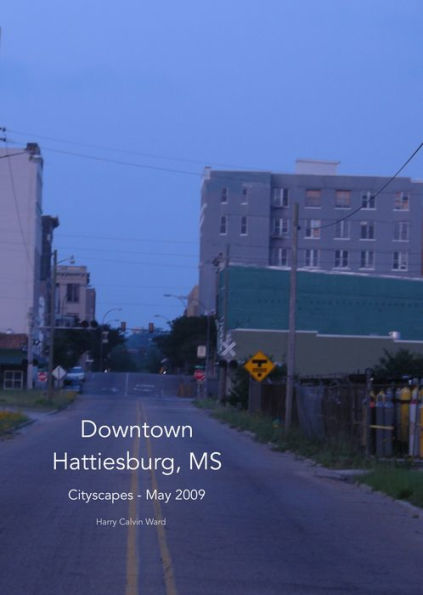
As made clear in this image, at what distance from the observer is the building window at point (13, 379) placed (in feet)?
282

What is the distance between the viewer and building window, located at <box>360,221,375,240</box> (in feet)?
325

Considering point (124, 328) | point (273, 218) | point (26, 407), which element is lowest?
point (26, 407)

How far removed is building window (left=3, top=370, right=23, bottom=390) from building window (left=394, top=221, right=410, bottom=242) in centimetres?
3959

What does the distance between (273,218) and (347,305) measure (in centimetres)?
2669

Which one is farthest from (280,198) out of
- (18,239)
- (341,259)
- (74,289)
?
(74,289)

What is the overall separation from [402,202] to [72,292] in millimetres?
60067

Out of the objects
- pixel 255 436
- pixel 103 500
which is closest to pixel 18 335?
pixel 255 436

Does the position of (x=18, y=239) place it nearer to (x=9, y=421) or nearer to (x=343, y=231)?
(x=343, y=231)

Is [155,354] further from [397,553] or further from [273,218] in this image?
[397,553]

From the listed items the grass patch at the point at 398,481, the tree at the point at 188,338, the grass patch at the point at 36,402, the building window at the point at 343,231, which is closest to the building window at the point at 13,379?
the tree at the point at 188,338

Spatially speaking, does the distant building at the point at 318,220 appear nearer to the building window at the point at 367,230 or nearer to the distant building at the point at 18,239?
the building window at the point at 367,230

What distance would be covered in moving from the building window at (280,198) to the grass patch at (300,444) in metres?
58.7

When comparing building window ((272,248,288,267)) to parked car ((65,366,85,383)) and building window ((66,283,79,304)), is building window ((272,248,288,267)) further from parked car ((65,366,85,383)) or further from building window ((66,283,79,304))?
building window ((66,283,79,304))

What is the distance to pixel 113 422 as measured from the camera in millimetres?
38031
